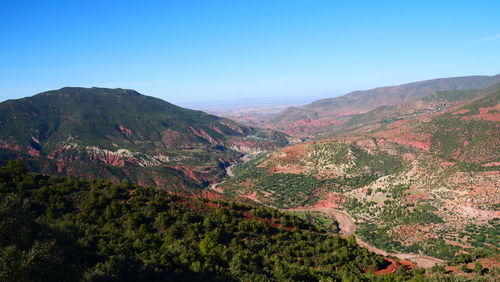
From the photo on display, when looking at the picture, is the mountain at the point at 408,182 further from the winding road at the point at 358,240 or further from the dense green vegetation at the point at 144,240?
the dense green vegetation at the point at 144,240

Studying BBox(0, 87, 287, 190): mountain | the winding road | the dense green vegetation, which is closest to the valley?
the winding road

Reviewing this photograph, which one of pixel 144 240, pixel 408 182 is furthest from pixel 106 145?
pixel 408 182

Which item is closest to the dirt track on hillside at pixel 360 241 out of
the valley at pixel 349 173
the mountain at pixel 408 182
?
the valley at pixel 349 173

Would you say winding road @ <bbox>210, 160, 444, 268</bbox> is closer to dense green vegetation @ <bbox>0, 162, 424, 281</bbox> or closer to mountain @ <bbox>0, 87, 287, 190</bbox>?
dense green vegetation @ <bbox>0, 162, 424, 281</bbox>

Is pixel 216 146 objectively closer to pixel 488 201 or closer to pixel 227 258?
pixel 488 201

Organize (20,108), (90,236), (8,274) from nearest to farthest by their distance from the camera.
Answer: (8,274) → (90,236) → (20,108)

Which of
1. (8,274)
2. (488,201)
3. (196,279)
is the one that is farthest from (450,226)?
(8,274)
